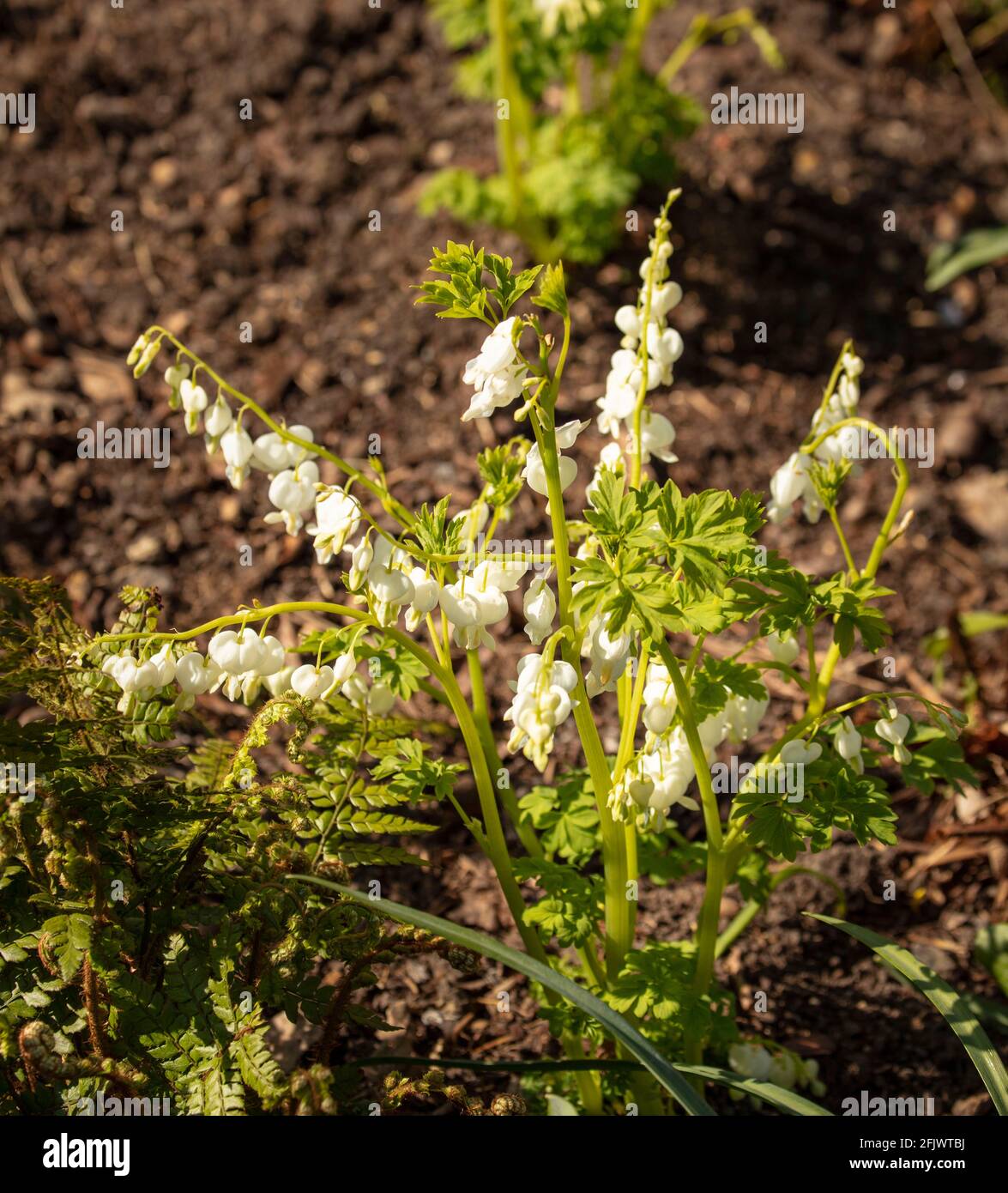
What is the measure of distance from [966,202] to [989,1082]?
157 inches

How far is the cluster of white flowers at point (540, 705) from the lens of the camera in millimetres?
1615

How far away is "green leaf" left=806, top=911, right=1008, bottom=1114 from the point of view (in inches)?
74.4

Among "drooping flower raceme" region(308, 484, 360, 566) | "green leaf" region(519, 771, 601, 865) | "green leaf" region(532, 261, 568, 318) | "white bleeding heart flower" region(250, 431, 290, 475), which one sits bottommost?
"green leaf" region(519, 771, 601, 865)

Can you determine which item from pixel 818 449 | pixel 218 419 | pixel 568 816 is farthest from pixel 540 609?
pixel 818 449

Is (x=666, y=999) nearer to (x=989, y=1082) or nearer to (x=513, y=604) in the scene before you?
(x=989, y=1082)

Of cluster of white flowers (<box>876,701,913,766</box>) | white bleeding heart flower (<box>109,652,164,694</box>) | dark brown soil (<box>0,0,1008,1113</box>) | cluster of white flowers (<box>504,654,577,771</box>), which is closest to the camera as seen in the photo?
cluster of white flowers (<box>504,654,577,771</box>)

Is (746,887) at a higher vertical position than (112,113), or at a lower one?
lower

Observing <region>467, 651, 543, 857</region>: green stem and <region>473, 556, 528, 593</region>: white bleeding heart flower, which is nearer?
<region>473, 556, 528, 593</region>: white bleeding heart flower

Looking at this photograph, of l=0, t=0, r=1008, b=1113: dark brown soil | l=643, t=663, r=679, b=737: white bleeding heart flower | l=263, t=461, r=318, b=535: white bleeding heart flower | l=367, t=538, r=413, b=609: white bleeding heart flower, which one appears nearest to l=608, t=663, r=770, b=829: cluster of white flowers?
l=643, t=663, r=679, b=737: white bleeding heart flower

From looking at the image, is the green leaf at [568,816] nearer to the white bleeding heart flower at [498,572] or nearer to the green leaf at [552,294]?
the white bleeding heart flower at [498,572]

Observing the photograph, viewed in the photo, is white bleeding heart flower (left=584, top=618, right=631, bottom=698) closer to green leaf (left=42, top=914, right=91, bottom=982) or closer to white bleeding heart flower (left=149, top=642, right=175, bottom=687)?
white bleeding heart flower (left=149, top=642, right=175, bottom=687)

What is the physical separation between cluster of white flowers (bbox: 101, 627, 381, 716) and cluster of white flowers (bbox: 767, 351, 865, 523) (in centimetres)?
90
